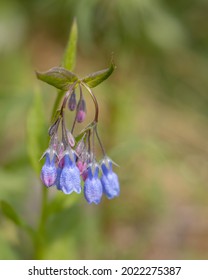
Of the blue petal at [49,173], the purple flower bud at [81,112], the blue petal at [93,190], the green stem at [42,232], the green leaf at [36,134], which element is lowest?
the green stem at [42,232]

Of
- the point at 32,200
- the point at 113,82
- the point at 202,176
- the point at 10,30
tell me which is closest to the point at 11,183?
the point at 32,200

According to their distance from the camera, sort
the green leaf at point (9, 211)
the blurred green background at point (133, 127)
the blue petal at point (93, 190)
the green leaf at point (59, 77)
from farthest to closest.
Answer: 1. the blurred green background at point (133, 127)
2. the green leaf at point (9, 211)
3. the blue petal at point (93, 190)
4. the green leaf at point (59, 77)

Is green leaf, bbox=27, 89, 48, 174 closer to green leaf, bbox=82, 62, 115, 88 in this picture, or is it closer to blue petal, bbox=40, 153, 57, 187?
blue petal, bbox=40, 153, 57, 187

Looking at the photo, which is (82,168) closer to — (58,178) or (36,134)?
(58,178)

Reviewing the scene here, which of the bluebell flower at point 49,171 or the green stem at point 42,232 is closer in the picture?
the bluebell flower at point 49,171

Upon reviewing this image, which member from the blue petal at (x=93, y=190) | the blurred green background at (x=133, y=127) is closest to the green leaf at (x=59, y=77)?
the blue petal at (x=93, y=190)

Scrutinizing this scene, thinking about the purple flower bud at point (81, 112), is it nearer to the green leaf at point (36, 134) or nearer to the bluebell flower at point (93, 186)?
the bluebell flower at point (93, 186)

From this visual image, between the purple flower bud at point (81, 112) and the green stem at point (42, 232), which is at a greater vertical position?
the purple flower bud at point (81, 112)

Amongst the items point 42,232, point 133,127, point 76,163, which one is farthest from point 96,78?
point 133,127
